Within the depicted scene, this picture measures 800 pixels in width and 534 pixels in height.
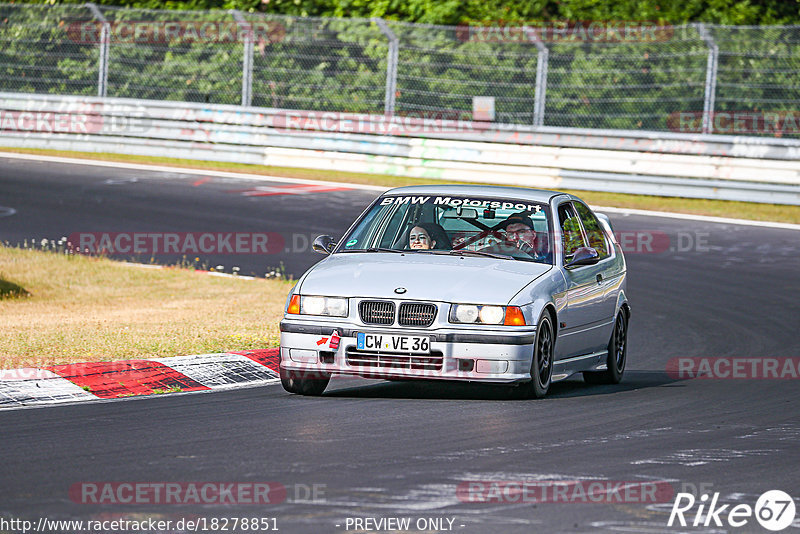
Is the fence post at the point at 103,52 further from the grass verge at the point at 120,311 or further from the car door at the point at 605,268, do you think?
the car door at the point at 605,268

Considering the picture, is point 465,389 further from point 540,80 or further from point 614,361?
point 540,80

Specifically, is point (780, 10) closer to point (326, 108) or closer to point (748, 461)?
point (326, 108)

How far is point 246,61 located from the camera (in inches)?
1017

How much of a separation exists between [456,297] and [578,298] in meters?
1.51

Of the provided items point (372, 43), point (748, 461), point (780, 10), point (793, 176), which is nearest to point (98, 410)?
point (748, 461)

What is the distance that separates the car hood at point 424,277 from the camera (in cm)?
887

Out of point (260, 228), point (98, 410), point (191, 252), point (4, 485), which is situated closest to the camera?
point (4, 485)

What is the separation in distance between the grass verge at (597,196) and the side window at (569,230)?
37.9 feet

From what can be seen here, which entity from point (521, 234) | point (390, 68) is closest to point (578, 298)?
point (521, 234)

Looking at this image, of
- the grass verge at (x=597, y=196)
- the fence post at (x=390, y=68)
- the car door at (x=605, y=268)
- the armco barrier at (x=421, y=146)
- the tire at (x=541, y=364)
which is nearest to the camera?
the tire at (x=541, y=364)

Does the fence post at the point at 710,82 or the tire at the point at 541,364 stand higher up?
the fence post at the point at 710,82

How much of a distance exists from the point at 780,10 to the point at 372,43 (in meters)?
9.37

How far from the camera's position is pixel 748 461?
7180 millimetres

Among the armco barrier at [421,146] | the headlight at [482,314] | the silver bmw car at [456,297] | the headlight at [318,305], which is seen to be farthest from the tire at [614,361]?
the armco barrier at [421,146]
